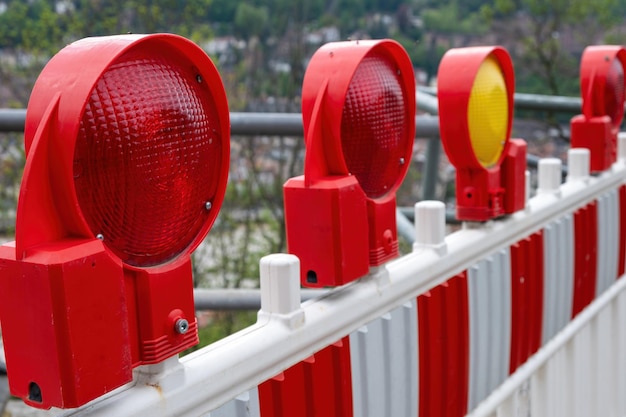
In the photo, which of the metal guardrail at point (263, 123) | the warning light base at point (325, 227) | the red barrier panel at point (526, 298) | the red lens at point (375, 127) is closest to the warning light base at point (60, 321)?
the warning light base at point (325, 227)

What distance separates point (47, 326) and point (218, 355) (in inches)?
13.0

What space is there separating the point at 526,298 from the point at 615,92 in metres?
1.19

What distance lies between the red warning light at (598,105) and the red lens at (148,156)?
192 centimetres

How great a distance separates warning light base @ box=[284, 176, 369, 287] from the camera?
1.38 meters

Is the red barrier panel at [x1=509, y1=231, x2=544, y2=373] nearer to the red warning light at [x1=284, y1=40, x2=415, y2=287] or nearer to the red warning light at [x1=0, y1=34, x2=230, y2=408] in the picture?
the red warning light at [x1=284, y1=40, x2=415, y2=287]

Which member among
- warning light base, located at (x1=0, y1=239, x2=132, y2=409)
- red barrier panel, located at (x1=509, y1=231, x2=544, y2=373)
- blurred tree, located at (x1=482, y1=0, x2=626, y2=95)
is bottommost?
red barrier panel, located at (x1=509, y1=231, x2=544, y2=373)

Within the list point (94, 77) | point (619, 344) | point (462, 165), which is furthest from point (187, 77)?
point (619, 344)

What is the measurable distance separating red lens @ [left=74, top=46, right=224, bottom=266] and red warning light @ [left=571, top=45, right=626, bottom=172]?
6.30 ft

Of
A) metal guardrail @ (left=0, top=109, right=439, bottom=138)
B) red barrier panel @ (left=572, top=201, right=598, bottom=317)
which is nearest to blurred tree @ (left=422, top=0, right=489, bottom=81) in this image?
red barrier panel @ (left=572, top=201, right=598, bottom=317)

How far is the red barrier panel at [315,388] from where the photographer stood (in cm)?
127

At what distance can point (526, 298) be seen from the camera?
2.09 metres

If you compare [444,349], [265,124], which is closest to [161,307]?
[444,349]

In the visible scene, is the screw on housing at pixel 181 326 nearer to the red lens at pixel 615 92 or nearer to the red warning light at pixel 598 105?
the red warning light at pixel 598 105

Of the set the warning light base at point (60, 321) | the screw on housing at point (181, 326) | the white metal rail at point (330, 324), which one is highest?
the warning light base at point (60, 321)
